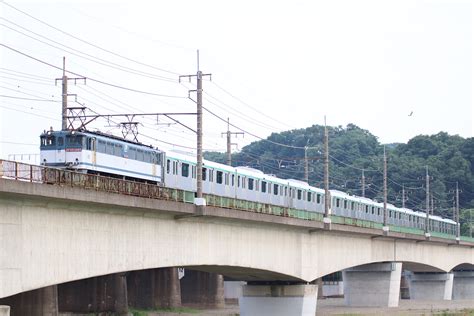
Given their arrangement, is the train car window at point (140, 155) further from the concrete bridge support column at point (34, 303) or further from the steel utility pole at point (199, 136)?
the concrete bridge support column at point (34, 303)

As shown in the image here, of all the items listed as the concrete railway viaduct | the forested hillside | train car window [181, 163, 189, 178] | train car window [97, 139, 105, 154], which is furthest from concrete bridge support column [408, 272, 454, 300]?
train car window [97, 139, 105, 154]

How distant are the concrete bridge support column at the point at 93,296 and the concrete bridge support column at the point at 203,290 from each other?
74.0 feet

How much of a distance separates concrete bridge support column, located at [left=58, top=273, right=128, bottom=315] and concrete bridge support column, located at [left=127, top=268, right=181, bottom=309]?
1242 cm

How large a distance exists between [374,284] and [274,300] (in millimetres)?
21513

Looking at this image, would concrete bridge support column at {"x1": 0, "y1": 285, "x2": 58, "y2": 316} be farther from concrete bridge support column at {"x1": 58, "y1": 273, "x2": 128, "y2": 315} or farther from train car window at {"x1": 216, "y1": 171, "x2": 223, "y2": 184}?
train car window at {"x1": 216, "y1": 171, "x2": 223, "y2": 184}

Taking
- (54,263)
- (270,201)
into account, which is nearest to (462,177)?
(270,201)

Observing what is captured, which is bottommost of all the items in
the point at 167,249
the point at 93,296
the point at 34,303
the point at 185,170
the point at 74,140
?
the point at 93,296

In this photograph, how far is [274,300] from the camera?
2494 inches

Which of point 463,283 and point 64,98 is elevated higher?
point 64,98

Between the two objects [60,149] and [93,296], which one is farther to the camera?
[93,296]

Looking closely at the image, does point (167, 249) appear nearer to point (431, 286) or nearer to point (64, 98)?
point (64, 98)

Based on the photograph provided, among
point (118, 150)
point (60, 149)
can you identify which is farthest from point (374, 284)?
point (60, 149)

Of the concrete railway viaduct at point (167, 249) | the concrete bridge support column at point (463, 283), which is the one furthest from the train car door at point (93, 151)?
the concrete bridge support column at point (463, 283)

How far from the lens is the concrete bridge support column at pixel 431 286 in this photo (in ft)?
336
